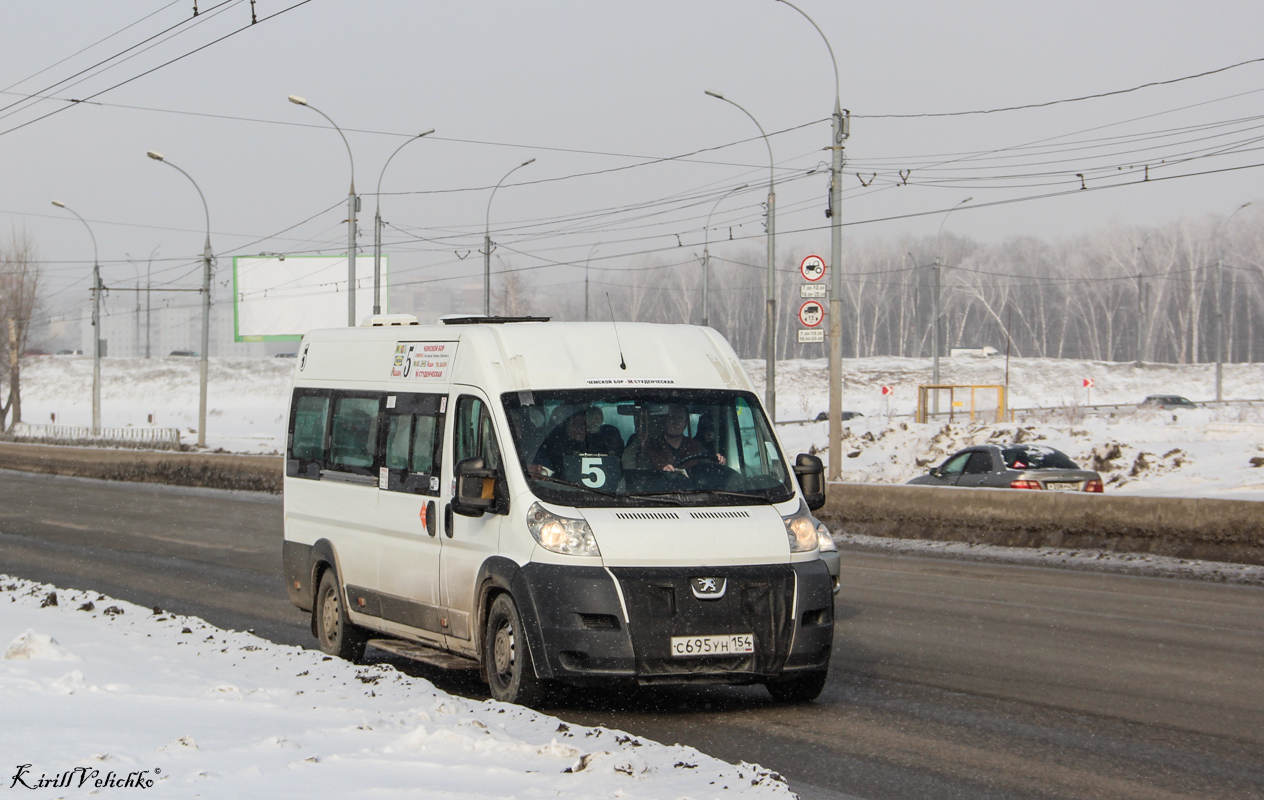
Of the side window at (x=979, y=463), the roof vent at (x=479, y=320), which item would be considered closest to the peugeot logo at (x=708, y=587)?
the roof vent at (x=479, y=320)

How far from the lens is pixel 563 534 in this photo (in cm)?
748

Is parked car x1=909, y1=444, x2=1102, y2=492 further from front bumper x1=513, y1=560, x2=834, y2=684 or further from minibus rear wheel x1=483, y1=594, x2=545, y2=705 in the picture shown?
minibus rear wheel x1=483, y1=594, x2=545, y2=705

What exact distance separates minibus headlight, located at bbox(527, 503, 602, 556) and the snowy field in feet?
74.2

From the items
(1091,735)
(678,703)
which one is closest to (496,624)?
(678,703)

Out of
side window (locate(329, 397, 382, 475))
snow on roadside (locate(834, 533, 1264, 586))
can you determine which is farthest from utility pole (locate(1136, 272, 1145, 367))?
side window (locate(329, 397, 382, 475))

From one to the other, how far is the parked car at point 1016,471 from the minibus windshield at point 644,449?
1236cm

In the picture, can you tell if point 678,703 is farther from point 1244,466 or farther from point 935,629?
point 1244,466

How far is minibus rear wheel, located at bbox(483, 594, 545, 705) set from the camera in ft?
24.7

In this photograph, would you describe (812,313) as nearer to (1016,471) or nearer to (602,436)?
(1016,471)

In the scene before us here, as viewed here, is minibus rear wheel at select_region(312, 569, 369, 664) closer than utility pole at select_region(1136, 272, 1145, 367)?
Yes

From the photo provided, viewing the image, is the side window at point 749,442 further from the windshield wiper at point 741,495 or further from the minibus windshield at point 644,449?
the windshield wiper at point 741,495

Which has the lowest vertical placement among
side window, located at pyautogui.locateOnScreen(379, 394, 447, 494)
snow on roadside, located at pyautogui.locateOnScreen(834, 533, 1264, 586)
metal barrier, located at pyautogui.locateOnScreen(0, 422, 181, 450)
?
metal barrier, located at pyautogui.locateOnScreen(0, 422, 181, 450)

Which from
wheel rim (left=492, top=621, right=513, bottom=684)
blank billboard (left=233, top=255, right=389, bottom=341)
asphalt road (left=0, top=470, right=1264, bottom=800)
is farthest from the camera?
blank billboard (left=233, top=255, right=389, bottom=341)

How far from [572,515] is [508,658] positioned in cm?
94
